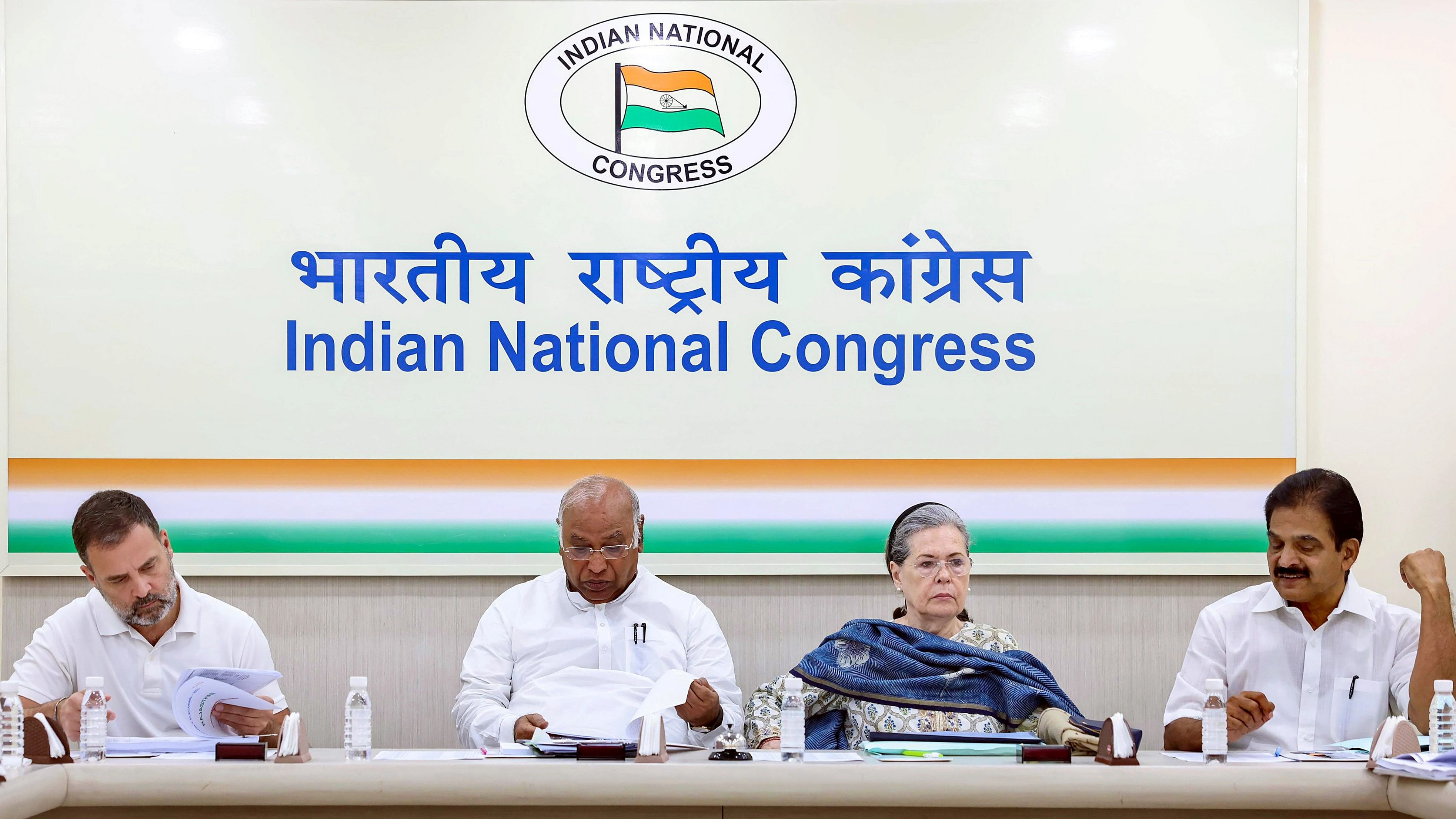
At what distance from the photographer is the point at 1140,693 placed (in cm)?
380

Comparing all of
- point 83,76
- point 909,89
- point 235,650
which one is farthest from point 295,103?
point 909,89

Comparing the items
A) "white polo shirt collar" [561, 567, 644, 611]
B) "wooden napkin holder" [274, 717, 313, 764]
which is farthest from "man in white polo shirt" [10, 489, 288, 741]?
"white polo shirt collar" [561, 567, 644, 611]

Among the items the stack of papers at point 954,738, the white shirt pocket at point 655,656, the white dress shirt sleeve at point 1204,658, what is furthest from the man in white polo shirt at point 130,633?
the white dress shirt sleeve at point 1204,658

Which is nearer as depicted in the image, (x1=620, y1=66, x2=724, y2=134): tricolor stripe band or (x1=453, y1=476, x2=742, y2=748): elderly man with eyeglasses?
(x1=453, y1=476, x2=742, y2=748): elderly man with eyeglasses

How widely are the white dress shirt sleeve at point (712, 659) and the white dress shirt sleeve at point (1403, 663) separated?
1.64m

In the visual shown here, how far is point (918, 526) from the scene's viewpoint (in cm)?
326

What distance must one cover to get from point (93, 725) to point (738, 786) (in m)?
1.34

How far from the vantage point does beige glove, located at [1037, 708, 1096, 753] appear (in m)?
2.62

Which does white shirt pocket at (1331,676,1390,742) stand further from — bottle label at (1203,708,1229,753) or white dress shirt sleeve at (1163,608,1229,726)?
bottle label at (1203,708,1229,753)

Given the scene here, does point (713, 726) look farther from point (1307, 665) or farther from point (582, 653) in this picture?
point (1307, 665)

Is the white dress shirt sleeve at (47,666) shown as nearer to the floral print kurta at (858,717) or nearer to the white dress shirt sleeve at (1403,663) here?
the floral print kurta at (858,717)

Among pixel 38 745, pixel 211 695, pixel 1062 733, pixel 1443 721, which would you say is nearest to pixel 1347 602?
pixel 1443 721

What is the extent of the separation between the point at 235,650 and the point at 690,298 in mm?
1647

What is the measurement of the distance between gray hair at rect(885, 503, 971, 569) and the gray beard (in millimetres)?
1904
